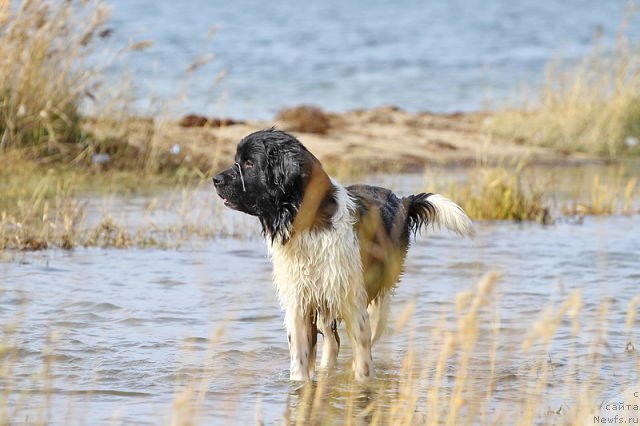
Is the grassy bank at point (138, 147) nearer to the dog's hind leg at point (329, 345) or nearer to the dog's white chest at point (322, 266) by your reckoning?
the dog's hind leg at point (329, 345)

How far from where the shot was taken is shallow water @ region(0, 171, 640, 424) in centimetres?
576

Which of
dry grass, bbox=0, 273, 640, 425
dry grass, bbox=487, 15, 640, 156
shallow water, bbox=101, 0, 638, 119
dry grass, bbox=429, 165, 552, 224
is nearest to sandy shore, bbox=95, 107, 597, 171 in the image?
dry grass, bbox=487, 15, 640, 156

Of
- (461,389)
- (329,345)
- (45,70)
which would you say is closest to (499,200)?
(329,345)

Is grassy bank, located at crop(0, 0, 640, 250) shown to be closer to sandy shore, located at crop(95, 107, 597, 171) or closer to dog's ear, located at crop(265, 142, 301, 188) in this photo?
sandy shore, located at crop(95, 107, 597, 171)

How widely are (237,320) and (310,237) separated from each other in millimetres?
1701

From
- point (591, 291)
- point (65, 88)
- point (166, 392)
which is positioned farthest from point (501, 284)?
point (65, 88)

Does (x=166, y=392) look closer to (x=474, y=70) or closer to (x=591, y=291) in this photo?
(x=591, y=291)

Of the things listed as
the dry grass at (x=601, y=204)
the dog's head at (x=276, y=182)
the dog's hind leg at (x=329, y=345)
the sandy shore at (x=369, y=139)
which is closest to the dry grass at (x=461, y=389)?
Answer: the dog's hind leg at (x=329, y=345)

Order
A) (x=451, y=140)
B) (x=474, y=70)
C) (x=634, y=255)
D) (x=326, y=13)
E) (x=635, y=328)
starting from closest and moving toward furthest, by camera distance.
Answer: (x=635, y=328)
(x=634, y=255)
(x=451, y=140)
(x=474, y=70)
(x=326, y=13)

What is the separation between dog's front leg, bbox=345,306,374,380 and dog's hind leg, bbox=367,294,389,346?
1.56 feet

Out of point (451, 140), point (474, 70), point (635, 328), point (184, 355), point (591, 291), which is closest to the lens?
point (184, 355)

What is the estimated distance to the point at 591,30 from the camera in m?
39.3

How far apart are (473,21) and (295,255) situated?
38912 millimetres

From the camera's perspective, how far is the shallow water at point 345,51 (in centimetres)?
2120
